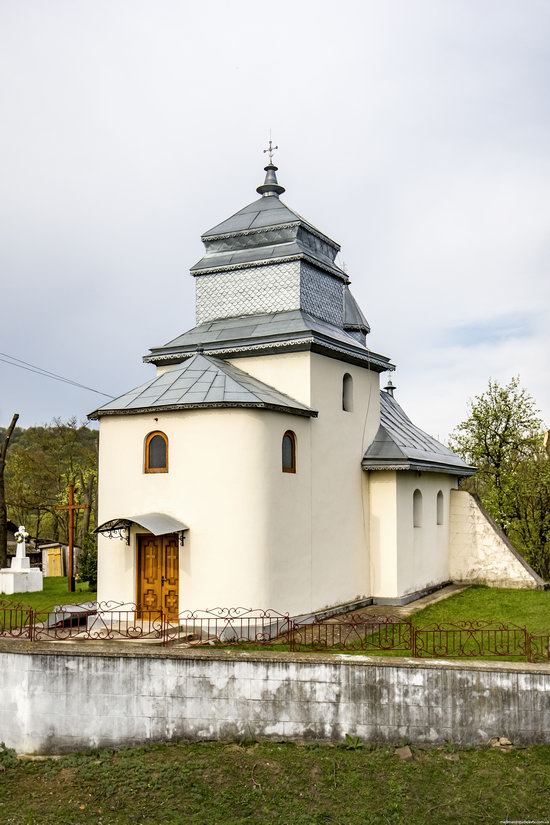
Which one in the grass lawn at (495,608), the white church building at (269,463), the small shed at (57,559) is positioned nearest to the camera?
the white church building at (269,463)

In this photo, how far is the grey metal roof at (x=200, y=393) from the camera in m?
15.5

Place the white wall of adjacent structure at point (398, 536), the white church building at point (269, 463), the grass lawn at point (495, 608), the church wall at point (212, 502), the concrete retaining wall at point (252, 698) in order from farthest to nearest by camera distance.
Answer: the white wall of adjacent structure at point (398, 536) < the grass lawn at point (495, 608) < the white church building at point (269, 463) < the church wall at point (212, 502) < the concrete retaining wall at point (252, 698)

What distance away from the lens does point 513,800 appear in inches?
371

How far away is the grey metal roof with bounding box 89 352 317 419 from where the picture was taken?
1548 cm

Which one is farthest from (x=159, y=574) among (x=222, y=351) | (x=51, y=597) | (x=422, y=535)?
(x=51, y=597)

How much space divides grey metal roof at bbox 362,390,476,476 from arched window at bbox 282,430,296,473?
11.0ft

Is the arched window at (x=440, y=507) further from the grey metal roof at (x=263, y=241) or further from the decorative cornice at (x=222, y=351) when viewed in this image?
the decorative cornice at (x=222, y=351)

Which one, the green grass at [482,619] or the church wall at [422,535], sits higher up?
the church wall at [422,535]

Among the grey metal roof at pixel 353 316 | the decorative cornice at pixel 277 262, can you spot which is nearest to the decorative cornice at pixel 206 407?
the decorative cornice at pixel 277 262

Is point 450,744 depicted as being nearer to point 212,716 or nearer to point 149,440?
point 212,716

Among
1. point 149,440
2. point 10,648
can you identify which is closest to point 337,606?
point 149,440

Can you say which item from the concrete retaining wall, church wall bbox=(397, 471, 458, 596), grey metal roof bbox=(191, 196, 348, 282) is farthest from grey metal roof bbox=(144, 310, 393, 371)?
the concrete retaining wall

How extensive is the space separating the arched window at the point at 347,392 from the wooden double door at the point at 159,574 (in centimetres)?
592

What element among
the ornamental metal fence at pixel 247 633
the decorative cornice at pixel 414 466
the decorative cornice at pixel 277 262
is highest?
the decorative cornice at pixel 277 262
